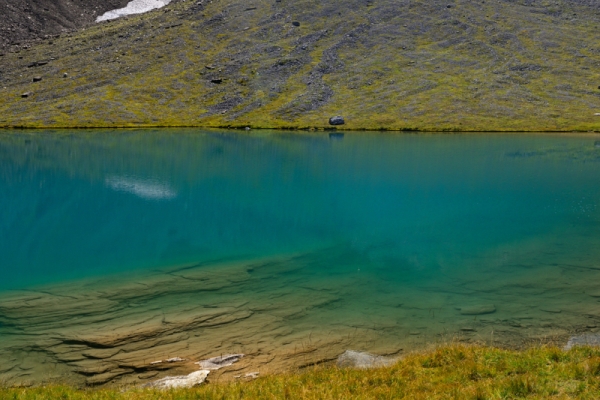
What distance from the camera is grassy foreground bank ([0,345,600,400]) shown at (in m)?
11.4

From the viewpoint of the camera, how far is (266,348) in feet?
57.7

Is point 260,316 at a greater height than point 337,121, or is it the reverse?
point 337,121

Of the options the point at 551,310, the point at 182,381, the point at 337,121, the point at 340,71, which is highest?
the point at 340,71

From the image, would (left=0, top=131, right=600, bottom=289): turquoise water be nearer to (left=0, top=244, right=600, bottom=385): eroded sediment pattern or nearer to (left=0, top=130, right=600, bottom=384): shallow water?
(left=0, top=130, right=600, bottom=384): shallow water

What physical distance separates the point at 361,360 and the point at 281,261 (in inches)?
509

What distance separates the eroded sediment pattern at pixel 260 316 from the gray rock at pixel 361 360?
75 cm

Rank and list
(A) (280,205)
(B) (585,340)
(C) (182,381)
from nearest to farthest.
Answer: (C) (182,381)
(B) (585,340)
(A) (280,205)

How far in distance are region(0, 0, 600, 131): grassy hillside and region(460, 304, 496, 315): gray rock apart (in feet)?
363

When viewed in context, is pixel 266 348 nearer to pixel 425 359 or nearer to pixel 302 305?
pixel 302 305

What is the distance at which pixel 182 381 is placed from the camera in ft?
48.4

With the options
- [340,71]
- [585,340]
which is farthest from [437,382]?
[340,71]

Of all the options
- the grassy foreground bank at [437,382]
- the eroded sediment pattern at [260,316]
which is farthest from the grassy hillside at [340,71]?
the grassy foreground bank at [437,382]

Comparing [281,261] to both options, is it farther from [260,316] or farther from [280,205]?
[280,205]

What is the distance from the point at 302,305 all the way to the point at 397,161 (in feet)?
176
